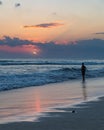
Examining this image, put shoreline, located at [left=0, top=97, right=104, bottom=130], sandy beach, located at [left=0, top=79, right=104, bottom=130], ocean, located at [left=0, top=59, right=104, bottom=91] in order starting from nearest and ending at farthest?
1. shoreline, located at [left=0, top=97, right=104, bottom=130]
2. sandy beach, located at [left=0, top=79, right=104, bottom=130]
3. ocean, located at [left=0, top=59, right=104, bottom=91]

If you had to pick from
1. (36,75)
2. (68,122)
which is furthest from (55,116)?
(36,75)

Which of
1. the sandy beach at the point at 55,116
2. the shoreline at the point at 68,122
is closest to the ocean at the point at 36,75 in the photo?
the sandy beach at the point at 55,116

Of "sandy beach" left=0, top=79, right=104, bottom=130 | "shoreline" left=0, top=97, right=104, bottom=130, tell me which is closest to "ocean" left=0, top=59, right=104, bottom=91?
"sandy beach" left=0, top=79, right=104, bottom=130

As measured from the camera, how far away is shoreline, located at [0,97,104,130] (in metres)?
10.1

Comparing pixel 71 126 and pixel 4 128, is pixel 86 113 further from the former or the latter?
pixel 4 128

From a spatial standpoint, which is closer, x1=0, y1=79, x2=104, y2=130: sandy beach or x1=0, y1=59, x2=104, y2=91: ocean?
x1=0, y1=79, x2=104, y2=130: sandy beach

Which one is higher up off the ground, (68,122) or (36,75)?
(36,75)

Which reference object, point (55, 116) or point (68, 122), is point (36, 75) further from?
point (68, 122)

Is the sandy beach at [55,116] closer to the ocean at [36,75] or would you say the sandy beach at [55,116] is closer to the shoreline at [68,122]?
the shoreline at [68,122]

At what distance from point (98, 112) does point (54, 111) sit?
1.61 meters

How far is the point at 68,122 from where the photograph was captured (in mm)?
10883

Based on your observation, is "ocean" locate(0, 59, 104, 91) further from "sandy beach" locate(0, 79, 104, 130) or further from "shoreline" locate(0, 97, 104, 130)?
"shoreline" locate(0, 97, 104, 130)

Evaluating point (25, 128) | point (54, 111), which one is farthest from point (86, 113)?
point (25, 128)

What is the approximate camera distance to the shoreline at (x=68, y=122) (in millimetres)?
10078
